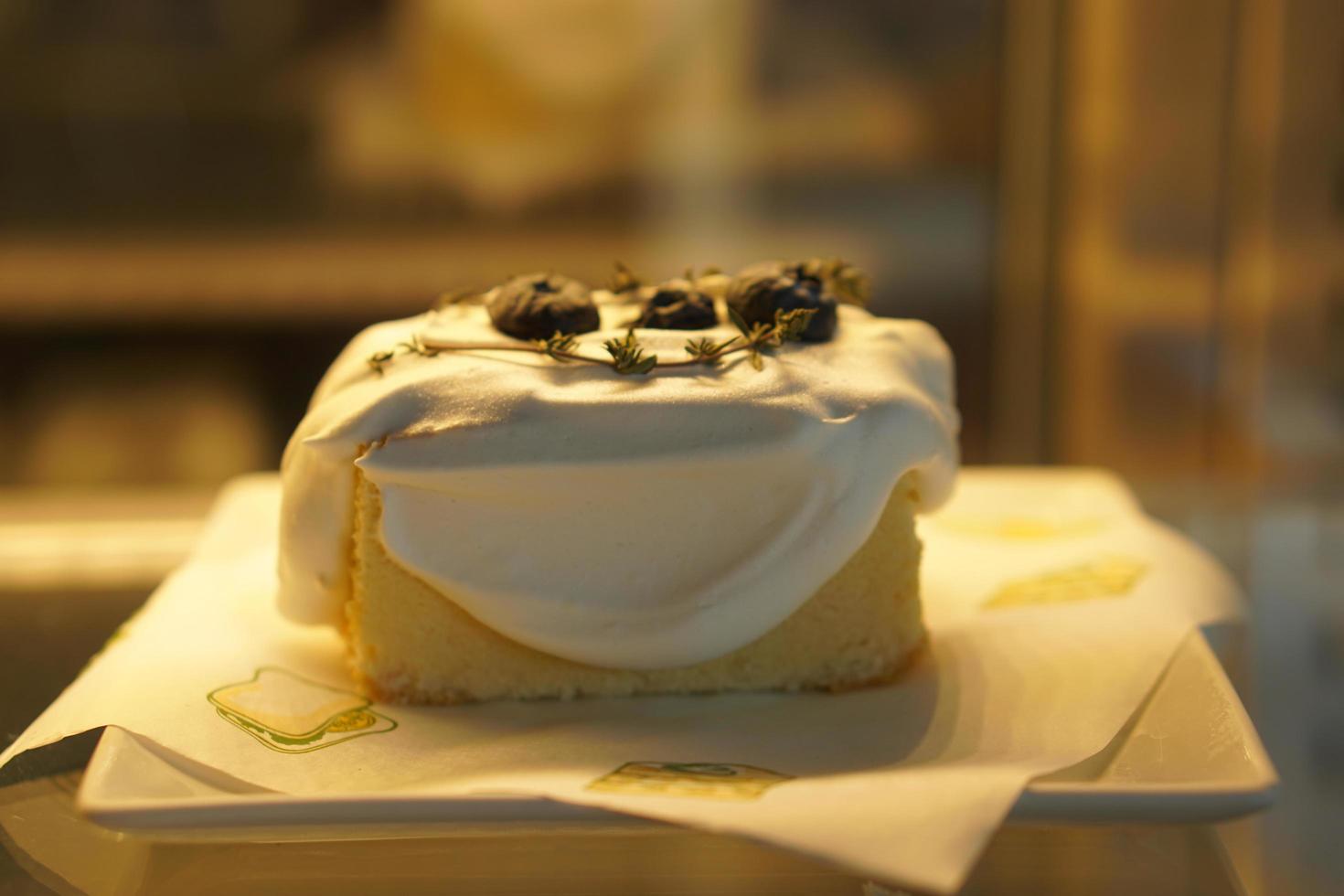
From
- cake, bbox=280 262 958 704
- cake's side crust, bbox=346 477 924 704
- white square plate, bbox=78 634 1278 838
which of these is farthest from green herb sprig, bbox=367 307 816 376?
white square plate, bbox=78 634 1278 838

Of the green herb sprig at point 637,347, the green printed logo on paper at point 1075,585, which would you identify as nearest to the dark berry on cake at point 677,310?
the green herb sprig at point 637,347

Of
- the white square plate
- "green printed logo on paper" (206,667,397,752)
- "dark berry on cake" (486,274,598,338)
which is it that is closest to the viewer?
the white square plate

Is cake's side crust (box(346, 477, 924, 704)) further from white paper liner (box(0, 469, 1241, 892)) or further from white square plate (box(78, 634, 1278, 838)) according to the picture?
white square plate (box(78, 634, 1278, 838))

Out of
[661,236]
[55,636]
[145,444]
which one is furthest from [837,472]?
[145,444]

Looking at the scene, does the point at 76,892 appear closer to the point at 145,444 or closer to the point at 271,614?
the point at 271,614

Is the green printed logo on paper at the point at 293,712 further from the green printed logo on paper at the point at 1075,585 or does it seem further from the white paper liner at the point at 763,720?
the green printed logo on paper at the point at 1075,585
